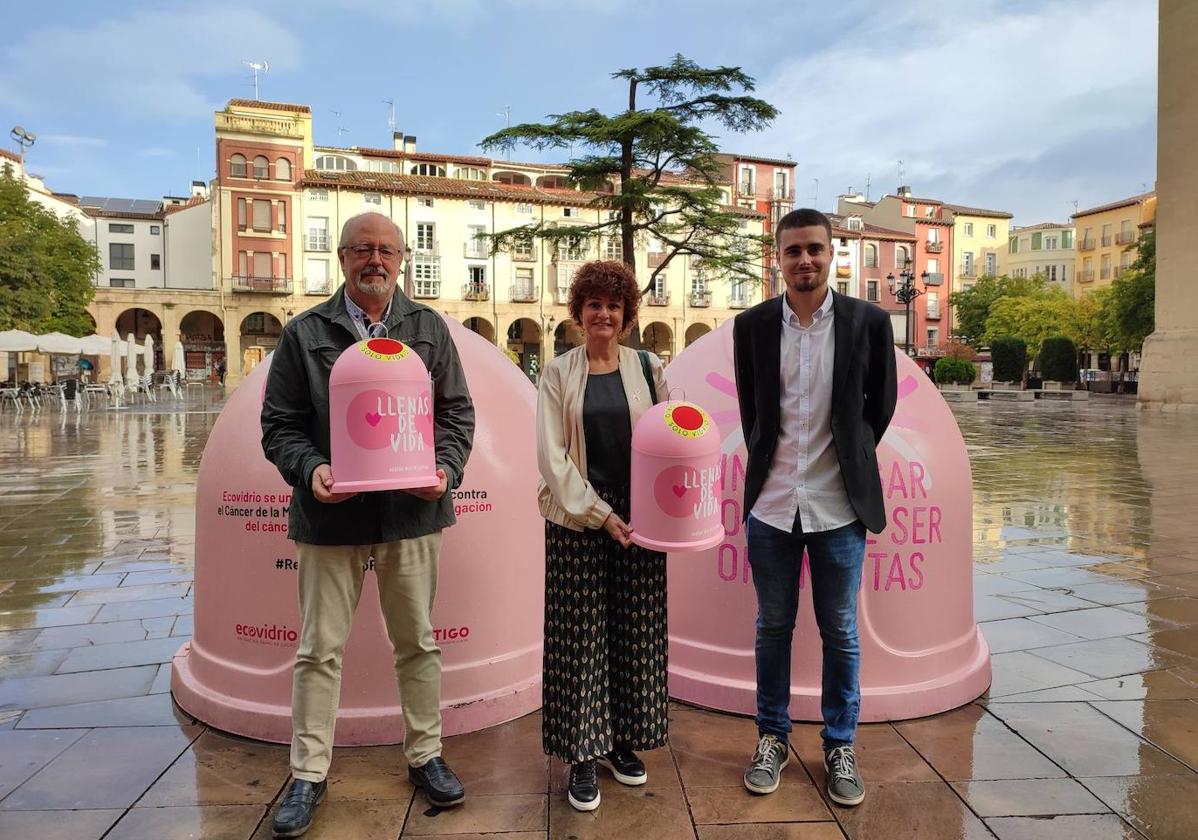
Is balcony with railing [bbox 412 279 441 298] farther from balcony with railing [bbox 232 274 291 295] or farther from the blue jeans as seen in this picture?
the blue jeans

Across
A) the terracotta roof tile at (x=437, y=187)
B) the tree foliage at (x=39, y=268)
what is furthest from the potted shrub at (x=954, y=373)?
the tree foliage at (x=39, y=268)

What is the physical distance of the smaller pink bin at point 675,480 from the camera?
103 inches

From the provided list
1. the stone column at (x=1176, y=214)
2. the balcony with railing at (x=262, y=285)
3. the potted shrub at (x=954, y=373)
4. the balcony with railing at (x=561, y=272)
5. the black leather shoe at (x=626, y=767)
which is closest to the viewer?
the black leather shoe at (x=626, y=767)

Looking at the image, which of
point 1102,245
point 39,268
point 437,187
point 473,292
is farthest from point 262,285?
point 1102,245

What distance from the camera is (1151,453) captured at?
557 inches

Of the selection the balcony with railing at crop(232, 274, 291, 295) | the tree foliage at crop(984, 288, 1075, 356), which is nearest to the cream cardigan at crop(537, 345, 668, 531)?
the balcony with railing at crop(232, 274, 291, 295)

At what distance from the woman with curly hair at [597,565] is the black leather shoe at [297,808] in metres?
0.77

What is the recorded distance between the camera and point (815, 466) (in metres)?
2.95

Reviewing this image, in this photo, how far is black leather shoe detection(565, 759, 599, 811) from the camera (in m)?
2.81

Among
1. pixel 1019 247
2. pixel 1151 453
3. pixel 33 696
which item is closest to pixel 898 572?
pixel 33 696

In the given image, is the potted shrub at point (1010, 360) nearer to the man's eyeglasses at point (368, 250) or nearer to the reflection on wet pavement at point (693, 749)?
the reflection on wet pavement at point (693, 749)

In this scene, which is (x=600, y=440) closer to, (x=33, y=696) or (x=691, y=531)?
(x=691, y=531)

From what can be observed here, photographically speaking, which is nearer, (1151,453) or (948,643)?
(948,643)

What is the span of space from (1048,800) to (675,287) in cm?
5645
